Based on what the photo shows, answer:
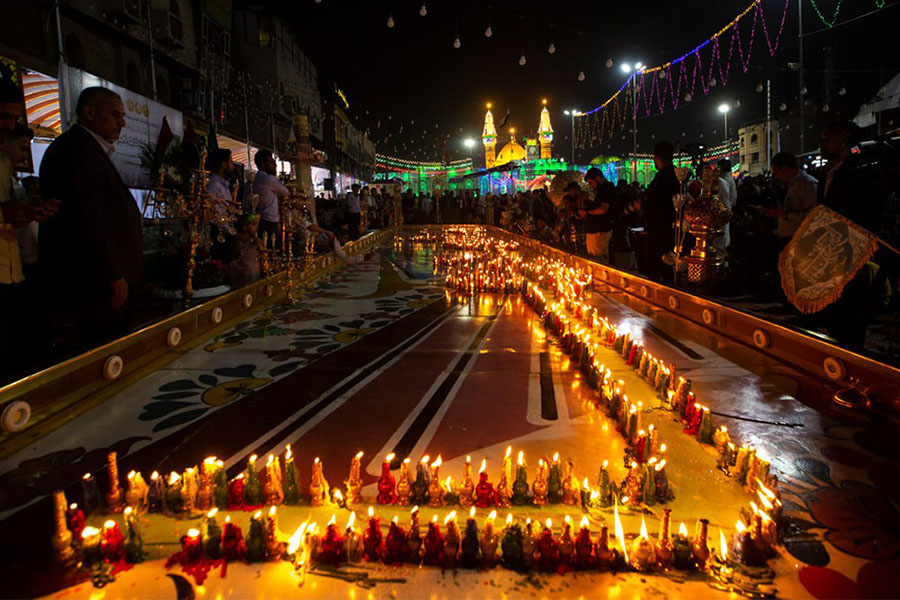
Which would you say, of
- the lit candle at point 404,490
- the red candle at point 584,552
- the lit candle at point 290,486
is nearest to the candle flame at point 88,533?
the lit candle at point 290,486

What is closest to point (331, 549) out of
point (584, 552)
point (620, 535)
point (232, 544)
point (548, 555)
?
point (232, 544)

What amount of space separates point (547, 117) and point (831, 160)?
44957 mm

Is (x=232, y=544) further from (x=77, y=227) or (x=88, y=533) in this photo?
(x=77, y=227)

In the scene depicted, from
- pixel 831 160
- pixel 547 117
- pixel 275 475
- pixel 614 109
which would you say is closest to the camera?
pixel 275 475

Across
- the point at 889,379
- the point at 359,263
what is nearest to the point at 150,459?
the point at 889,379

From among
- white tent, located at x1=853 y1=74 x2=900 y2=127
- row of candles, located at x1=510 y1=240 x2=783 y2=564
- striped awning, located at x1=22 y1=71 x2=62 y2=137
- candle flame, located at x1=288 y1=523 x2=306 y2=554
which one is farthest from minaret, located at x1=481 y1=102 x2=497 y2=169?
candle flame, located at x1=288 y1=523 x2=306 y2=554

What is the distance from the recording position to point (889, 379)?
273 cm

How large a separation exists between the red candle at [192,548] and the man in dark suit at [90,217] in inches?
77.4

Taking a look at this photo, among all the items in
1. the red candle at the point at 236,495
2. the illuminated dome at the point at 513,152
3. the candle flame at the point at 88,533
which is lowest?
the red candle at the point at 236,495

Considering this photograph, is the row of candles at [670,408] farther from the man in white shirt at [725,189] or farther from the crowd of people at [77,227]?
the crowd of people at [77,227]

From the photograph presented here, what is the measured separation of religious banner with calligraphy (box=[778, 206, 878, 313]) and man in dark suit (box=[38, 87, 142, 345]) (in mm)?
4301

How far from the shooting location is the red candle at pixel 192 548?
67.4 inches

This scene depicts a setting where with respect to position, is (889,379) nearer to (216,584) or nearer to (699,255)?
(699,255)

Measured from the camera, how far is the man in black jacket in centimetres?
576
